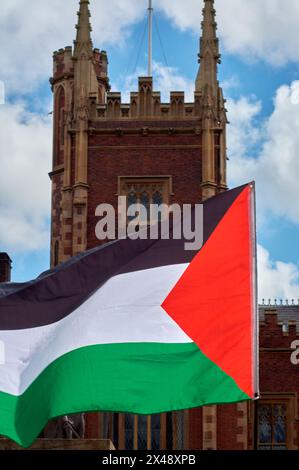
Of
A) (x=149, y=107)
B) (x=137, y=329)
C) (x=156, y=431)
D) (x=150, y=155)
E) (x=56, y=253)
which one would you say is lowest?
(x=137, y=329)

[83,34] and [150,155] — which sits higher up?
[83,34]

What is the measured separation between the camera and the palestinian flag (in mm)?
14047

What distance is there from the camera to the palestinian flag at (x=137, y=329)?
46.1 ft

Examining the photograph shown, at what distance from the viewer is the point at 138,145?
3114cm

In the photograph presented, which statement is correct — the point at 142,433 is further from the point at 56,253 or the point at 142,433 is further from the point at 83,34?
the point at 83,34

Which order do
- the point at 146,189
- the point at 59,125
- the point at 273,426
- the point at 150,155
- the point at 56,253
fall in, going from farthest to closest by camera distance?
the point at 59,125 < the point at 56,253 < the point at 273,426 < the point at 150,155 < the point at 146,189

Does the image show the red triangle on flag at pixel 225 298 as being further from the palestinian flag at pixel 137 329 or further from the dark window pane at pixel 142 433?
the dark window pane at pixel 142 433

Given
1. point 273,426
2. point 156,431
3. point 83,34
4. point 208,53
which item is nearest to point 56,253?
point 83,34

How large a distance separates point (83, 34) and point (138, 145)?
368 cm

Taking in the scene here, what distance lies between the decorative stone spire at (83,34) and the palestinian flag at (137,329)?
17.5 m

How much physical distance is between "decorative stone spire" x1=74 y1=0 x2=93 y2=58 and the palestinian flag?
17.5 meters

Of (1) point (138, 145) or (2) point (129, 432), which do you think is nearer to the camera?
(2) point (129, 432)

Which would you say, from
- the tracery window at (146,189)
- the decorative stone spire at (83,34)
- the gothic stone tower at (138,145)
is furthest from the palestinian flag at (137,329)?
the decorative stone spire at (83,34)
